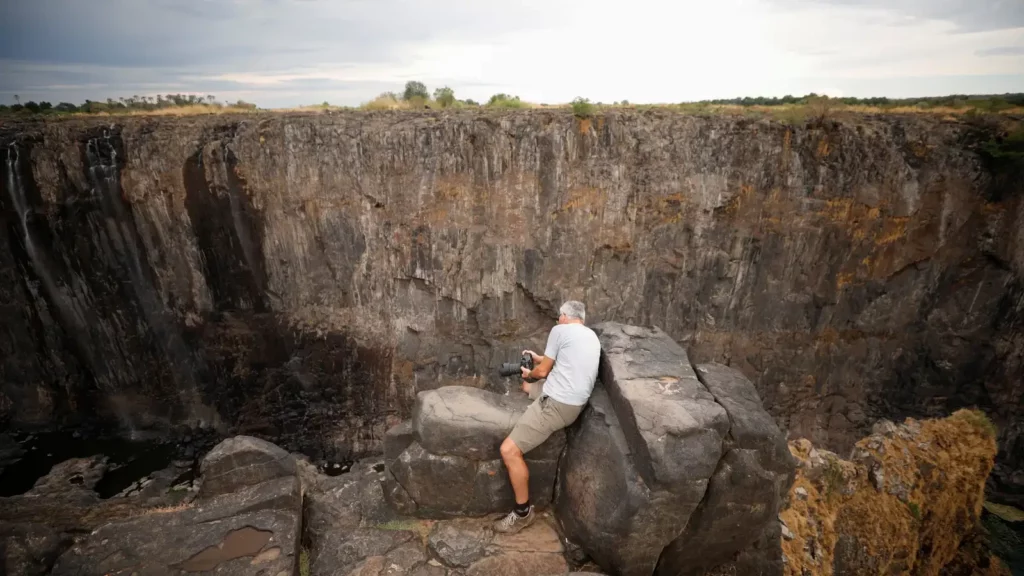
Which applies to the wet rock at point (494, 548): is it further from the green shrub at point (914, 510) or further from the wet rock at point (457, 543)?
the green shrub at point (914, 510)

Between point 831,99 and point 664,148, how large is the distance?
446 cm

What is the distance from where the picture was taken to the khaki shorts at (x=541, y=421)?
4191mm

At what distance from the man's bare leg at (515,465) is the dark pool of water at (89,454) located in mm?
10954

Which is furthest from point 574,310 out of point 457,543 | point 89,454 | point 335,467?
point 89,454

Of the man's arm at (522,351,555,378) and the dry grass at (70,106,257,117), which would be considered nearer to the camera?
the man's arm at (522,351,555,378)

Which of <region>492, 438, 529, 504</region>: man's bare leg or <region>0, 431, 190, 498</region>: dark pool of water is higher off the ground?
<region>492, 438, 529, 504</region>: man's bare leg

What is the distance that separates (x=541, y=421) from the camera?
4.23 m

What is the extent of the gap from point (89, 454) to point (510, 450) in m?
12.7

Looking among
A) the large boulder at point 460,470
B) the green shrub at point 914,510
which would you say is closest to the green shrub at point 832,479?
the green shrub at point 914,510

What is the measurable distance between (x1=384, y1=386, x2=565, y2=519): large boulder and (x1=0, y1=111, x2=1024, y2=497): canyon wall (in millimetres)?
7179

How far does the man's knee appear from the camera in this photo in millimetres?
4242

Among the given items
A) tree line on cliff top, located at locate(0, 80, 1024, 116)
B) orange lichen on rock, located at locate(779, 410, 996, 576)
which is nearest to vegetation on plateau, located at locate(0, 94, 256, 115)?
tree line on cliff top, located at locate(0, 80, 1024, 116)

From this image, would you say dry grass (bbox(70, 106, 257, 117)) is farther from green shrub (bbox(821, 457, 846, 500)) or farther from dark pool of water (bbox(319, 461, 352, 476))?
green shrub (bbox(821, 457, 846, 500))

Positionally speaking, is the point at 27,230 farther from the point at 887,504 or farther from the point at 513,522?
the point at 887,504
